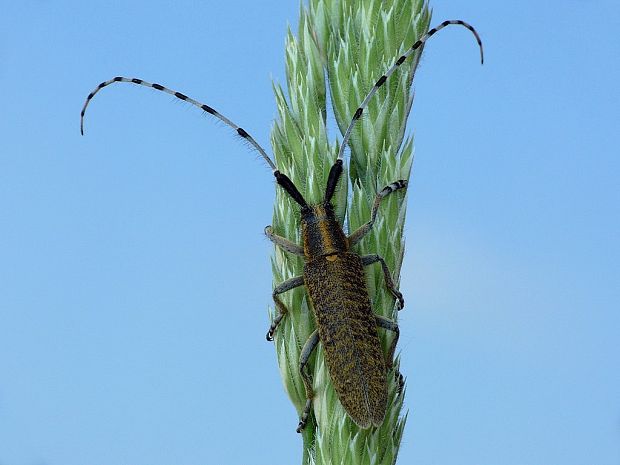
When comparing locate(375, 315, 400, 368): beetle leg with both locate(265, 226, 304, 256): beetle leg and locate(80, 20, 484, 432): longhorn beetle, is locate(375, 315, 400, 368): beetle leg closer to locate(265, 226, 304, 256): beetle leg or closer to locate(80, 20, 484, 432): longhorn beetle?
locate(80, 20, 484, 432): longhorn beetle

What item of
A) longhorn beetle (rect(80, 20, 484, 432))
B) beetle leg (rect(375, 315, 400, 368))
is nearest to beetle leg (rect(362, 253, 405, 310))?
longhorn beetle (rect(80, 20, 484, 432))

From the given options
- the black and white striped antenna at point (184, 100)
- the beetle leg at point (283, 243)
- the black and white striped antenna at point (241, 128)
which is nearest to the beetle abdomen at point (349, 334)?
the beetle leg at point (283, 243)

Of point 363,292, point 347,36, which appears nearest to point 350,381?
point 363,292

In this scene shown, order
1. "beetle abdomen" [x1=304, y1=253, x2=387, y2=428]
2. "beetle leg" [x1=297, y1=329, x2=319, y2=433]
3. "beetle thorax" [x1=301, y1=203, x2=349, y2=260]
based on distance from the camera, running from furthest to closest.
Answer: "beetle thorax" [x1=301, y1=203, x2=349, y2=260]
"beetle leg" [x1=297, y1=329, x2=319, y2=433]
"beetle abdomen" [x1=304, y1=253, x2=387, y2=428]

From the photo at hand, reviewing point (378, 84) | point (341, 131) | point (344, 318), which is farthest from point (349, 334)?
point (378, 84)

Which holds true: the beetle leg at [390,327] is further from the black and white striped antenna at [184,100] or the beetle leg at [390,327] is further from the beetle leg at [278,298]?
the black and white striped antenna at [184,100]

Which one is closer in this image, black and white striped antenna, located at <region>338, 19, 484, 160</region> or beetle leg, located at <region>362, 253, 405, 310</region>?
beetle leg, located at <region>362, 253, 405, 310</region>
